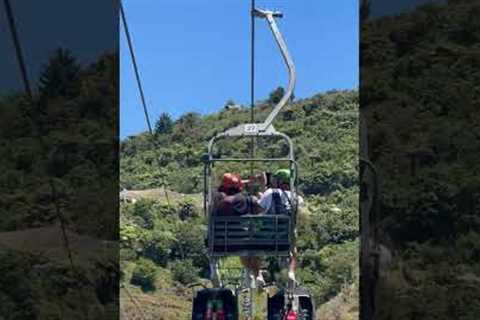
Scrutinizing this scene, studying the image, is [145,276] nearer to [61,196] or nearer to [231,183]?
[61,196]

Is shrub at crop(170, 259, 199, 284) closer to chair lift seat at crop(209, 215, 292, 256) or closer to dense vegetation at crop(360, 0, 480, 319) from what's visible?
dense vegetation at crop(360, 0, 480, 319)

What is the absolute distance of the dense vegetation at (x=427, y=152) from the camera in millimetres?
10672

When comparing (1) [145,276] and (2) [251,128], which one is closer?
(2) [251,128]

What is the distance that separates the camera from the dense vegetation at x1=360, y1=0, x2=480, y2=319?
1067cm

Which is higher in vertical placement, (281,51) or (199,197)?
(281,51)

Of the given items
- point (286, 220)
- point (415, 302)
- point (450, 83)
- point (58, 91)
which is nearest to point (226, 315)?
point (286, 220)

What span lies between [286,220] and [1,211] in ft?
22.6

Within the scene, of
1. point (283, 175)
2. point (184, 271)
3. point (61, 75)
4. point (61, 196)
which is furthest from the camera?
point (184, 271)

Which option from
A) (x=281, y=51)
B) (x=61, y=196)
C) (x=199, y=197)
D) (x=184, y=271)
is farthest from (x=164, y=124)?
(x=281, y=51)

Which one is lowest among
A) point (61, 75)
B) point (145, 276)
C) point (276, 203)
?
point (145, 276)

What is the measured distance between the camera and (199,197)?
71.1 feet

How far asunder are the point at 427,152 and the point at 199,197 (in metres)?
9.96

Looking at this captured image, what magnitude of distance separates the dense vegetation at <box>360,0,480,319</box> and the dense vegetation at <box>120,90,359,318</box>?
429 cm

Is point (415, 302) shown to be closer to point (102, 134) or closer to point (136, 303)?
point (102, 134)
